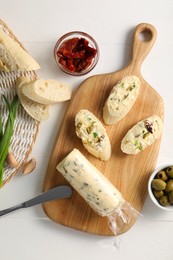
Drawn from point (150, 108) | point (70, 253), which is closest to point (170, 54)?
point (150, 108)

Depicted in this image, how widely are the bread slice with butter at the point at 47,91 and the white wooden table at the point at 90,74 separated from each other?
0.06 meters

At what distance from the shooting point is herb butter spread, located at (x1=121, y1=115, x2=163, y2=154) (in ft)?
5.06

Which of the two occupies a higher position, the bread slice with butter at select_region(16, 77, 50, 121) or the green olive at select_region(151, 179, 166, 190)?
the bread slice with butter at select_region(16, 77, 50, 121)

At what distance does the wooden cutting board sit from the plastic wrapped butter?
0.07 meters

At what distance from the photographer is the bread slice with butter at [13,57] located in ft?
4.95

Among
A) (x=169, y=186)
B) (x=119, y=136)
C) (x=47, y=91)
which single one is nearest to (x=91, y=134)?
(x=119, y=136)

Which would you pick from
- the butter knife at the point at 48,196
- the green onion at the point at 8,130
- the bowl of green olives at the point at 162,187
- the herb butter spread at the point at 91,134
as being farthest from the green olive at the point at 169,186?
the green onion at the point at 8,130

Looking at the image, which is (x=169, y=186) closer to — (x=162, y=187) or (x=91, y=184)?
(x=162, y=187)

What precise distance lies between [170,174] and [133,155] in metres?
0.16

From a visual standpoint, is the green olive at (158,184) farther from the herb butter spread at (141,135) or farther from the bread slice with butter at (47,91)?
the bread slice with butter at (47,91)

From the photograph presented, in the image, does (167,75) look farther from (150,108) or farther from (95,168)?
(95,168)

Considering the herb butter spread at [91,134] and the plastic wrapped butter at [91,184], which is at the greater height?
the herb butter spread at [91,134]

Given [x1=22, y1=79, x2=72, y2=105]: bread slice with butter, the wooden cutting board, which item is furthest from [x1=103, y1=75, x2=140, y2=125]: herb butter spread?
[x1=22, y1=79, x2=72, y2=105]: bread slice with butter

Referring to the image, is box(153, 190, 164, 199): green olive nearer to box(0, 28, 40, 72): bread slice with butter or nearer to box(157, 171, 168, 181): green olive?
box(157, 171, 168, 181): green olive
